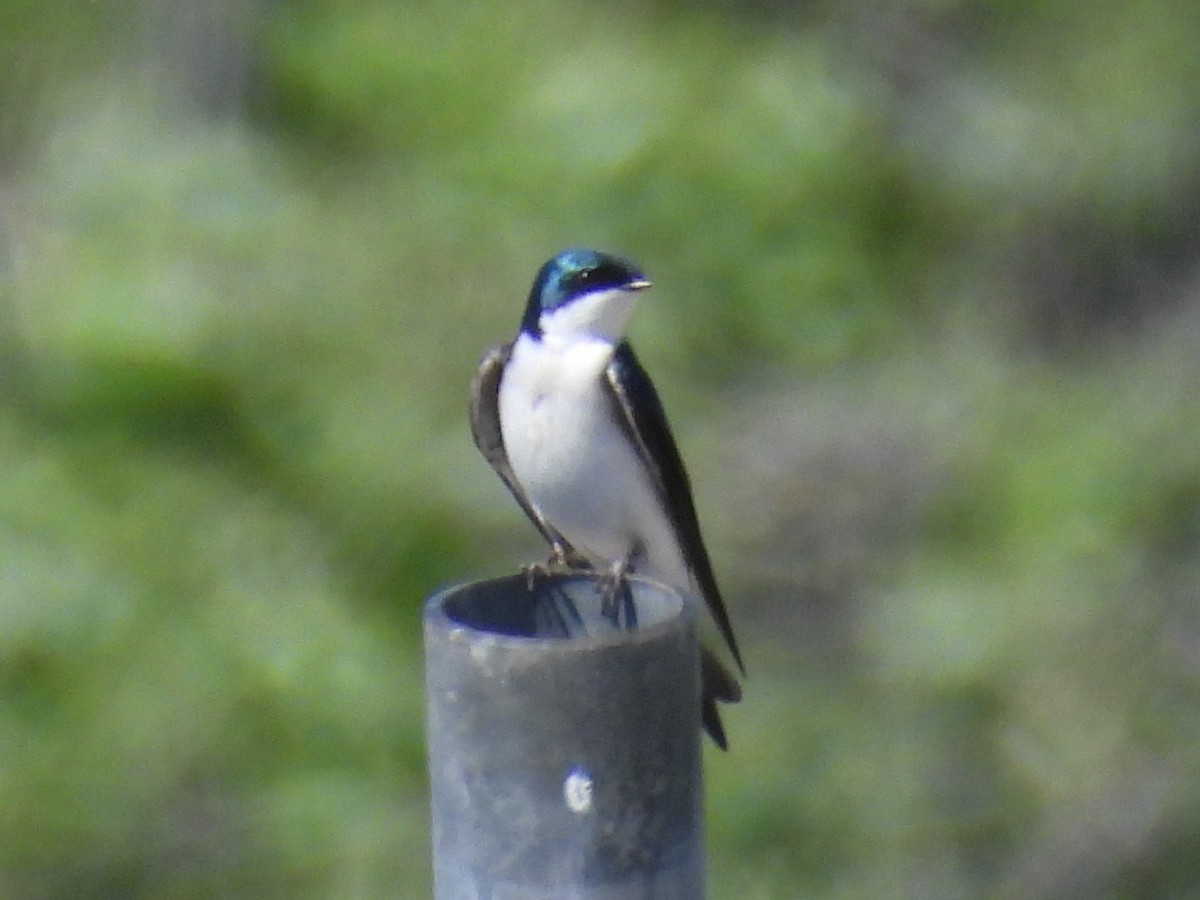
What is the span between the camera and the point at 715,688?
2840 millimetres

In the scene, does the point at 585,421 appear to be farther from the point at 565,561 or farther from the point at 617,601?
the point at 617,601

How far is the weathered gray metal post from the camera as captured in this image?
1.65 m

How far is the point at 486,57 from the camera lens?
517 cm

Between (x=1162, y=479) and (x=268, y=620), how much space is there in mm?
2208

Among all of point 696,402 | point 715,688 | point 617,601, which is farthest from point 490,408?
point 696,402

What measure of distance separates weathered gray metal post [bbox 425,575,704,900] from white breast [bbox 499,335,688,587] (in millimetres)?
1276

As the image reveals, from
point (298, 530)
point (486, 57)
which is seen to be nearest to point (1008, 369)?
point (486, 57)

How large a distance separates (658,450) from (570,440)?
16 cm

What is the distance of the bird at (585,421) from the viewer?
3041 mm

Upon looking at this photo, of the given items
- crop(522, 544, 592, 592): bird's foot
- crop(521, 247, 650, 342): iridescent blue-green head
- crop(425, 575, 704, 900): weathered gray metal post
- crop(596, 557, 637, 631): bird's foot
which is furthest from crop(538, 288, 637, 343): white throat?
crop(425, 575, 704, 900): weathered gray metal post

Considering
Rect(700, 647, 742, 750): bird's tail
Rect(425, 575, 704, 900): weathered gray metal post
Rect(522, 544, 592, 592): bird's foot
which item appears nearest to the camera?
Rect(425, 575, 704, 900): weathered gray metal post

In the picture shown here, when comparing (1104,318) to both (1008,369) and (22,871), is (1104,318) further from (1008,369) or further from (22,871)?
(22,871)

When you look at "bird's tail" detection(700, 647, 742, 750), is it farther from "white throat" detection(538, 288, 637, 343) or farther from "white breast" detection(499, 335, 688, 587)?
"white throat" detection(538, 288, 637, 343)

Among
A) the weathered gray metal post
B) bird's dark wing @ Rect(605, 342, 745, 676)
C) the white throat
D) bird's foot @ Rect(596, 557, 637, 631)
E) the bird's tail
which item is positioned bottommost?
the weathered gray metal post
